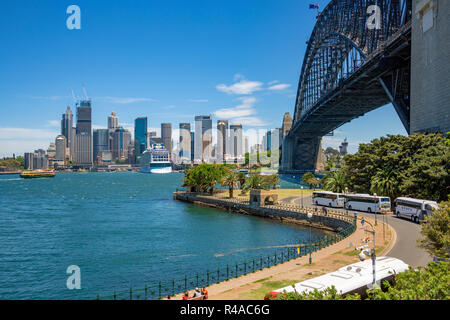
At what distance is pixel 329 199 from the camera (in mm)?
56062

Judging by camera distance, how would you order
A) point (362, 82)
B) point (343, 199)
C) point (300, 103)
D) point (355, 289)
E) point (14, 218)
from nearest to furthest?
point (355, 289)
point (343, 199)
point (14, 218)
point (362, 82)
point (300, 103)

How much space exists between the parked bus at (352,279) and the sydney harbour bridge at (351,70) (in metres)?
42.0

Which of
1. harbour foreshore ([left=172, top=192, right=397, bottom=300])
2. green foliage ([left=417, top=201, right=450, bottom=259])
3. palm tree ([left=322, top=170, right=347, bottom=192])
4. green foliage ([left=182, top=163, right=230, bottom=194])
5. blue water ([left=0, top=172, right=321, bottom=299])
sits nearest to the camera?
green foliage ([left=417, top=201, right=450, bottom=259])

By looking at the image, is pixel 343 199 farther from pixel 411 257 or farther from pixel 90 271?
pixel 90 271

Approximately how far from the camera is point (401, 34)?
164 feet

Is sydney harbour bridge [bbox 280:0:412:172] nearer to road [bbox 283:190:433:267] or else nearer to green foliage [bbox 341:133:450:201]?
green foliage [bbox 341:133:450:201]

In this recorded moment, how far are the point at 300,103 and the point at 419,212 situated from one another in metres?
108

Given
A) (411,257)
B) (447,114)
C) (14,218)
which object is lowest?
(14,218)

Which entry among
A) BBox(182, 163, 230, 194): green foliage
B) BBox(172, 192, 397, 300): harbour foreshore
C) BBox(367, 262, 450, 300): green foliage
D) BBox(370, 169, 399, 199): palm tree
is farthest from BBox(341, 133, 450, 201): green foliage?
BBox(182, 163, 230, 194): green foliage

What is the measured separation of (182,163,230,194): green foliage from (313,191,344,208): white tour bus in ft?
86.1

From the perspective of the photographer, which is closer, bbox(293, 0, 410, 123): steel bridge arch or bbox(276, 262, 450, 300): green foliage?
bbox(276, 262, 450, 300): green foliage

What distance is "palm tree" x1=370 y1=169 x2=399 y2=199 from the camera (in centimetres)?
4497

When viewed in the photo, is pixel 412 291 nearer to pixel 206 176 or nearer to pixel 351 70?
pixel 206 176
